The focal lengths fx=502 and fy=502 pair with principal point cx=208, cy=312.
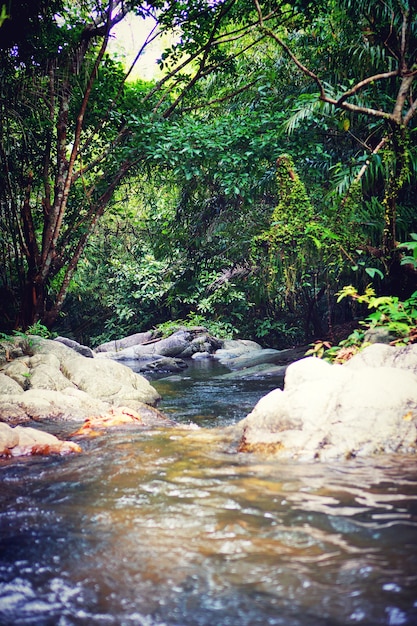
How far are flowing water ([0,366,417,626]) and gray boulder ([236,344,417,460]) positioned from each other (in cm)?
15

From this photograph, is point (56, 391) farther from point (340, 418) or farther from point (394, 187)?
point (394, 187)

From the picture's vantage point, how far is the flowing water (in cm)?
163

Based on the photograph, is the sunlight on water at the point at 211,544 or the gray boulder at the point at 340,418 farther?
the gray boulder at the point at 340,418

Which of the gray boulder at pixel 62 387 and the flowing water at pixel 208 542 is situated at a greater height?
the gray boulder at pixel 62 387

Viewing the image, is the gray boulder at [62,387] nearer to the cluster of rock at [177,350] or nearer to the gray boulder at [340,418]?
the gray boulder at [340,418]

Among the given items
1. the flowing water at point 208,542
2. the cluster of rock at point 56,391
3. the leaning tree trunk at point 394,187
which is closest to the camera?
the flowing water at point 208,542

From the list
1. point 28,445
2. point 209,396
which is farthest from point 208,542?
point 209,396

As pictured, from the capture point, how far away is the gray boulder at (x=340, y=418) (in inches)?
127

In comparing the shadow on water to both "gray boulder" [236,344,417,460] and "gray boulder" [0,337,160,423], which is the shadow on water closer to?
"gray boulder" [0,337,160,423]

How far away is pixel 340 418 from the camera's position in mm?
3359

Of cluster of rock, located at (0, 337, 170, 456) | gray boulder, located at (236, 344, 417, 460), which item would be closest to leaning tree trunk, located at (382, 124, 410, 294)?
gray boulder, located at (236, 344, 417, 460)

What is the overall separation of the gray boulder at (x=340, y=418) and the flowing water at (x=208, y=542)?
0.50 ft

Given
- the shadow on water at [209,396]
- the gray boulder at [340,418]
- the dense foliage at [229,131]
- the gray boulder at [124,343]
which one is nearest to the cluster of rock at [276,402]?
the gray boulder at [340,418]

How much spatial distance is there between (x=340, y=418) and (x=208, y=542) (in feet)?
5.11
